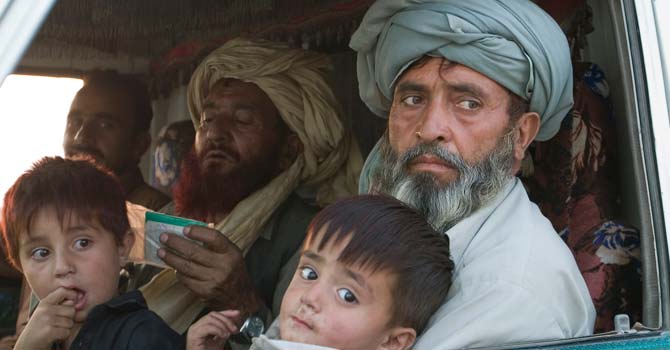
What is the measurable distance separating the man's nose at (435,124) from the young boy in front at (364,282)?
1.71 ft

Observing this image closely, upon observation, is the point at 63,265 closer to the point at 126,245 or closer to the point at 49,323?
the point at 49,323

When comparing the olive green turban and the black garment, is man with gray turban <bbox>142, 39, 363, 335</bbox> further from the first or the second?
the black garment

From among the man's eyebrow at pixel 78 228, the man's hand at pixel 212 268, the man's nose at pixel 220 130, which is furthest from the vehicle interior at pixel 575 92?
the man's hand at pixel 212 268

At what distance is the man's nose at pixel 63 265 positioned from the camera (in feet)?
9.07

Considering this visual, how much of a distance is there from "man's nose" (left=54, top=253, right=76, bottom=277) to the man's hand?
0.45m

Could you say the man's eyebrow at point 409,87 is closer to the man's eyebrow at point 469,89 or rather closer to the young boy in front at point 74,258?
the man's eyebrow at point 469,89

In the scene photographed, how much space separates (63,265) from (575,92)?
1400 mm

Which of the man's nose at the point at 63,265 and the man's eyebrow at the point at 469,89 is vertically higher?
the man's eyebrow at the point at 469,89

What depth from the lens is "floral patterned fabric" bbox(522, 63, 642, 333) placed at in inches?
106

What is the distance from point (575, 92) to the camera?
10.4 feet

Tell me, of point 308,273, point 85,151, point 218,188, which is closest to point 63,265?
point 308,273

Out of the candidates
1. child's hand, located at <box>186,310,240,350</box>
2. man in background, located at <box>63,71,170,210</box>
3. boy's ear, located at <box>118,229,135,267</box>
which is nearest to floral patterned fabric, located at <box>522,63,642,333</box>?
child's hand, located at <box>186,310,240,350</box>

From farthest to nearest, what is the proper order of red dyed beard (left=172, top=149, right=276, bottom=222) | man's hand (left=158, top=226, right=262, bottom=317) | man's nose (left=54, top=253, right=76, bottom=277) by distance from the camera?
red dyed beard (left=172, top=149, right=276, bottom=222) < man's hand (left=158, top=226, right=262, bottom=317) < man's nose (left=54, top=253, right=76, bottom=277)

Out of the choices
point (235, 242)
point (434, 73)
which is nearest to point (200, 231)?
point (235, 242)
